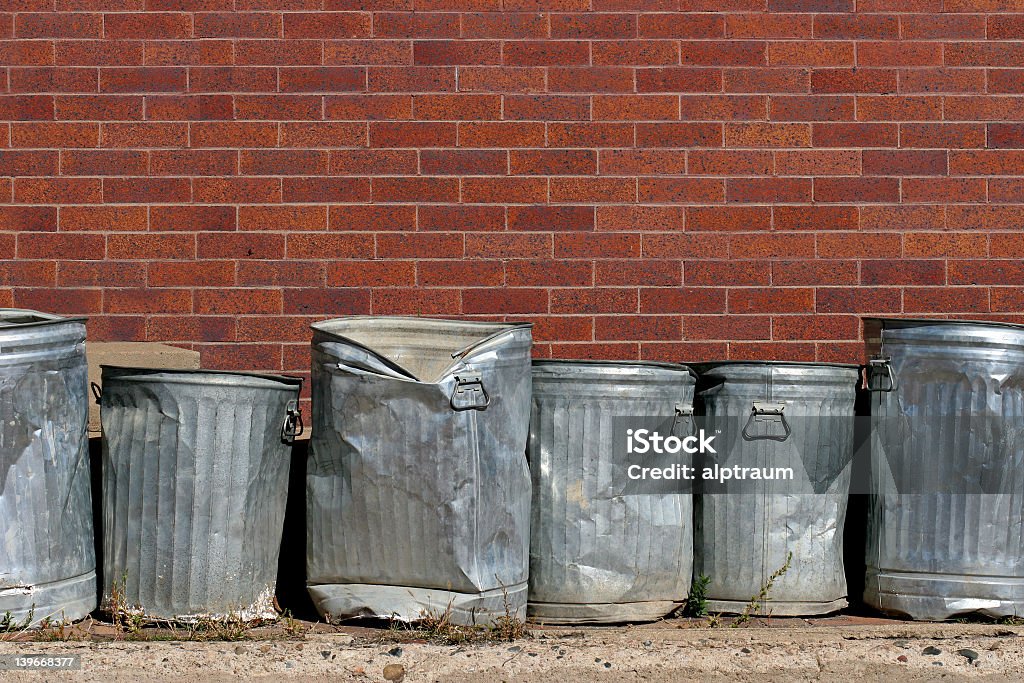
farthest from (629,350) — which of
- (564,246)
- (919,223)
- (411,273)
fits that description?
(919,223)

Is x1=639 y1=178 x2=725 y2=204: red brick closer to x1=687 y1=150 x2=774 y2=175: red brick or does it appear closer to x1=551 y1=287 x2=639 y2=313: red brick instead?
x1=687 y1=150 x2=774 y2=175: red brick

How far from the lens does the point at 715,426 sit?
4.92m

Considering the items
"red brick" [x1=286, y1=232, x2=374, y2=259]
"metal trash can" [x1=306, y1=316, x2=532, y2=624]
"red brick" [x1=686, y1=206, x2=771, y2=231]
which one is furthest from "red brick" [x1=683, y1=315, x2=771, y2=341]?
"red brick" [x1=286, y1=232, x2=374, y2=259]

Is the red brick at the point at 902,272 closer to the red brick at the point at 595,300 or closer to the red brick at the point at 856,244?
the red brick at the point at 856,244

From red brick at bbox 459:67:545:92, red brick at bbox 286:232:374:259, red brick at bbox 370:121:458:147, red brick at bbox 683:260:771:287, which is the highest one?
red brick at bbox 459:67:545:92

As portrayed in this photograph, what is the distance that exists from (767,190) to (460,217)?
5.14 ft

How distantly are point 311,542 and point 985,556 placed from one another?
9.19ft

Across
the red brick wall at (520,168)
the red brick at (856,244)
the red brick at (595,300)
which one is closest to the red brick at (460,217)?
the red brick wall at (520,168)

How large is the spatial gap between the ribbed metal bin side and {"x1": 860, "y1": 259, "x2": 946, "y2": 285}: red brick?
40.6 inches

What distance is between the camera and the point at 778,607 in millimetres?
4875

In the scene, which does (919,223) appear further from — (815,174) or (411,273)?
(411,273)

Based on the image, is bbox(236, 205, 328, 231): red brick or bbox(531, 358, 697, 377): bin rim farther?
bbox(236, 205, 328, 231): red brick

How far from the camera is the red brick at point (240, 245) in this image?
5738mm

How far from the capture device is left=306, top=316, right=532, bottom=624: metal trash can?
4.45 meters
